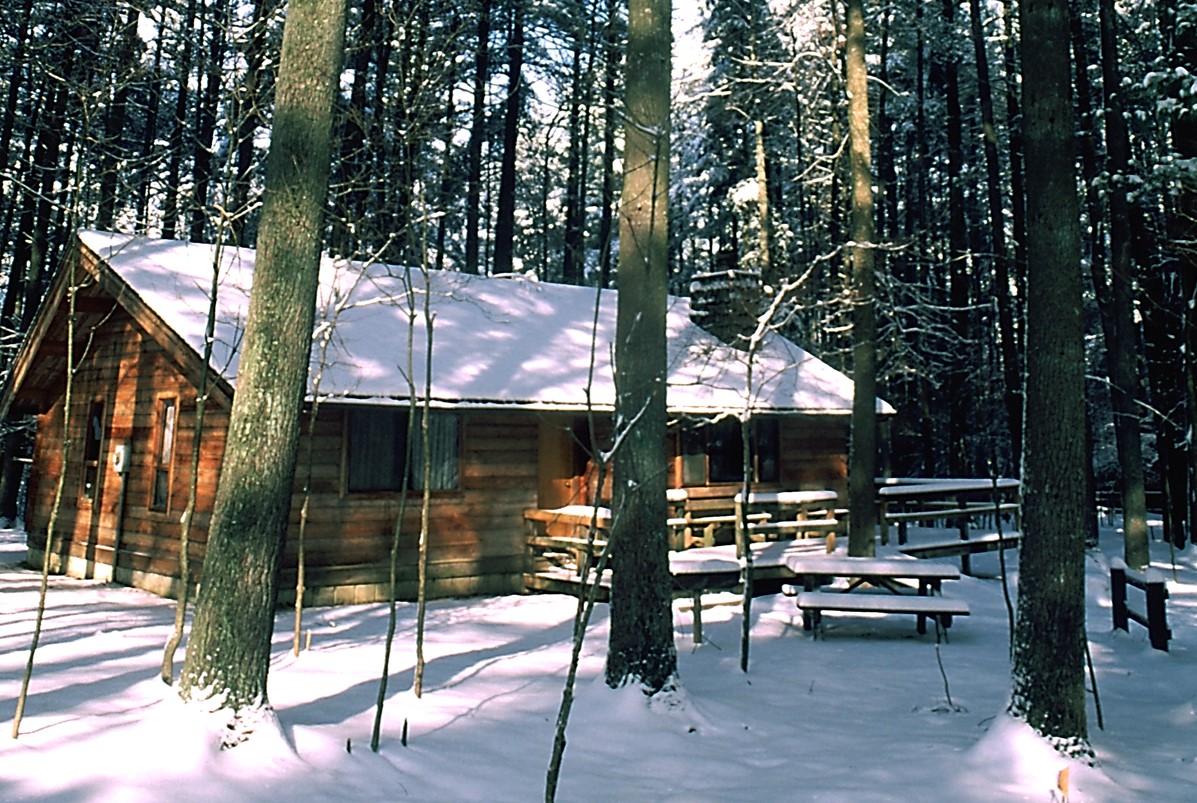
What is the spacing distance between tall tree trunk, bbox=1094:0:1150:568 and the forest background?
53mm

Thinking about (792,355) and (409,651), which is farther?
(792,355)

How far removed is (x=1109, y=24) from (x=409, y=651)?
1617 cm

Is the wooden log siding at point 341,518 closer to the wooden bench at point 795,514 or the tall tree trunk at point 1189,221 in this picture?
the wooden bench at point 795,514

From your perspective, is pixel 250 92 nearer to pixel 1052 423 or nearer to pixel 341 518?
pixel 341 518

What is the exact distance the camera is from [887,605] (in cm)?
1089

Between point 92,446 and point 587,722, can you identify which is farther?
point 92,446

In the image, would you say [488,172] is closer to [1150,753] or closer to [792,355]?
[792,355]

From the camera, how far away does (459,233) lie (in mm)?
39531

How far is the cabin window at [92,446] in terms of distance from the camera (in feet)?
53.0

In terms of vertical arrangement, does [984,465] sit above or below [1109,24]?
below

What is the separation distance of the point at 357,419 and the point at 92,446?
20.7 feet

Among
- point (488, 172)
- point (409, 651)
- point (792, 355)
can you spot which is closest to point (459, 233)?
point (488, 172)

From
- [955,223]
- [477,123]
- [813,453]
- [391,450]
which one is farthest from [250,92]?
[955,223]

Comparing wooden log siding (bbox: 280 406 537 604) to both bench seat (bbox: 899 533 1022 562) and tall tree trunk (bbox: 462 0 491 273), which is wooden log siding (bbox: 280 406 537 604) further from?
tall tree trunk (bbox: 462 0 491 273)
